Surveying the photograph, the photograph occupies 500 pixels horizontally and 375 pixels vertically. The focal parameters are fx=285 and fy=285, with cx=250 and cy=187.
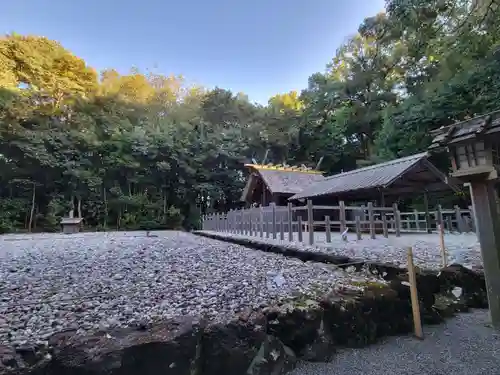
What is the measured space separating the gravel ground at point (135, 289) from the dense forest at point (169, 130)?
12.0 metres

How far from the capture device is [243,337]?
6.52 ft

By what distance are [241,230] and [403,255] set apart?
601cm

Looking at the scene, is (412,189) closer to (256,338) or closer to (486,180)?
(486,180)

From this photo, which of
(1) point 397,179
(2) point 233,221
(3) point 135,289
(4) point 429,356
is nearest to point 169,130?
(2) point 233,221

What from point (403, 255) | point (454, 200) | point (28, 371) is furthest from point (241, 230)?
point (454, 200)

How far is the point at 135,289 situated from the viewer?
295 cm

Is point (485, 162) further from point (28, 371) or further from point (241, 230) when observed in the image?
point (241, 230)

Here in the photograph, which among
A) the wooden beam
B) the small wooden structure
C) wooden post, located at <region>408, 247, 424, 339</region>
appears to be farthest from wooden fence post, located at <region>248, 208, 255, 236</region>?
the small wooden structure

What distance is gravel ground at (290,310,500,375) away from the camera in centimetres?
207

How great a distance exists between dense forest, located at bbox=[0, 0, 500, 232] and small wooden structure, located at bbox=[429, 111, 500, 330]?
35.7ft

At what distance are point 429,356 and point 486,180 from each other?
163 centimetres

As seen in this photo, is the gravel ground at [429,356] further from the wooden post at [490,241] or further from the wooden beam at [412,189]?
the wooden beam at [412,189]

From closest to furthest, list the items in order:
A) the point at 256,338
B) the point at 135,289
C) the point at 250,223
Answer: the point at 256,338 → the point at 135,289 → the point at 250,223

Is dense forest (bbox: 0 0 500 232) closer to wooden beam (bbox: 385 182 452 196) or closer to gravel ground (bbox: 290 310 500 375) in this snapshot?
wooden beam (bbox: 385 182 452 196)
